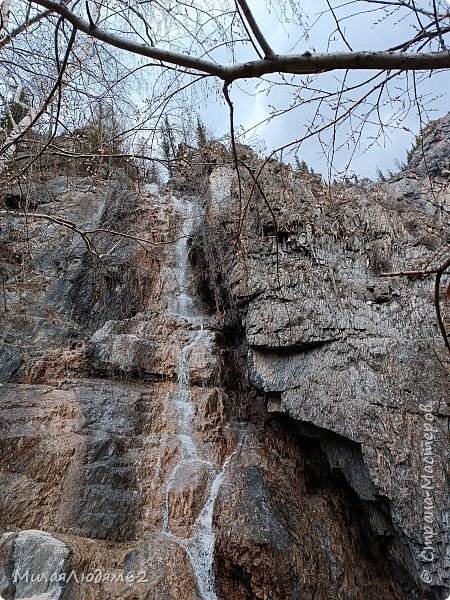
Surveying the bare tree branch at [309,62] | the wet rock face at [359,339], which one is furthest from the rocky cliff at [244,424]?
the bare tree branch at [309,62]

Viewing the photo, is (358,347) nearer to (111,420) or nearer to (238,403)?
(238,403)

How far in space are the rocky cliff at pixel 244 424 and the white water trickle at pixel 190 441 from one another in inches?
1.2

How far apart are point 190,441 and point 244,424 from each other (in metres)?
1.09

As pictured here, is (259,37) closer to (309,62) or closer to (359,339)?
(309,62)

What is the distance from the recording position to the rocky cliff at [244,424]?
526cm

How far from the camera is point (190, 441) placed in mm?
6875

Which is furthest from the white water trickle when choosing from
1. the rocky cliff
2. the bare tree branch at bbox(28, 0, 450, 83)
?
the bare tree branch at bbox(28, 0, 450, 83)

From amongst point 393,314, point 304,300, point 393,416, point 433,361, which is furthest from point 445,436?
point 304,300

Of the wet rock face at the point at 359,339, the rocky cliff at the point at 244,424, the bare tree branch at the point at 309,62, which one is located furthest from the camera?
the wet rock face at the point at 359,339

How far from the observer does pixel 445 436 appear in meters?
5.86

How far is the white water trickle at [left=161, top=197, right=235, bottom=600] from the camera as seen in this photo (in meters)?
5.32

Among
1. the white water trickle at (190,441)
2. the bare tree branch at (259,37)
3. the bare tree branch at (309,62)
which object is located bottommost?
the white water trickle at (190,441)

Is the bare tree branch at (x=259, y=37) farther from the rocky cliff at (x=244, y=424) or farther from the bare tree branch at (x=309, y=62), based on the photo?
the rocky cliff at (x=244, y=424)

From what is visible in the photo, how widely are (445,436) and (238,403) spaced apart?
11.1ft
